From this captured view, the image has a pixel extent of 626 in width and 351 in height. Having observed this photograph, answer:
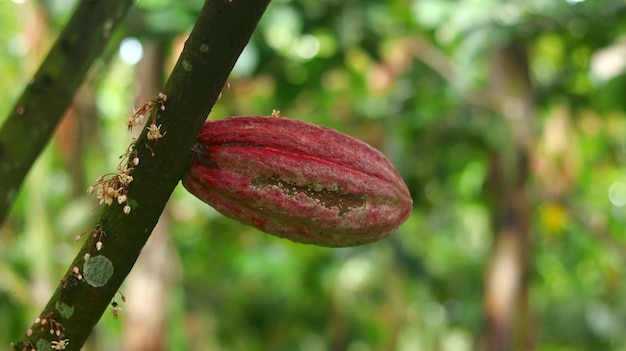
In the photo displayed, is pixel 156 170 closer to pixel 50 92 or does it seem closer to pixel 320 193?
pixel 320 193

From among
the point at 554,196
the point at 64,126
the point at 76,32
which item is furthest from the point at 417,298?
the point at 76,32

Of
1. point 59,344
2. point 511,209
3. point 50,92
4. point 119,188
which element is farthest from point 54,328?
point 511,209

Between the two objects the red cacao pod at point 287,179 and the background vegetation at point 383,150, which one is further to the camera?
the background vegetation at point 383,150

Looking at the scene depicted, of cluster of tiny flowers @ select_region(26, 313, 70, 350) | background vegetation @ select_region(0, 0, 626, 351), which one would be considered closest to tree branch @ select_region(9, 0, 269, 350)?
cluster of tiny flowers @ select_region(26, 313, 70, 350)

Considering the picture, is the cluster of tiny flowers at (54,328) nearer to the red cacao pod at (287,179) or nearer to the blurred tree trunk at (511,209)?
the red cacao pod at (287,179)

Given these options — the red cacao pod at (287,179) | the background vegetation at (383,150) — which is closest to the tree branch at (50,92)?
the red cacao pod at (287,179)

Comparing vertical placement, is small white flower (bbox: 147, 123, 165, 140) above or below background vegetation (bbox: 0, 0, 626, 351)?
below

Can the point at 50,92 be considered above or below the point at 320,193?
above

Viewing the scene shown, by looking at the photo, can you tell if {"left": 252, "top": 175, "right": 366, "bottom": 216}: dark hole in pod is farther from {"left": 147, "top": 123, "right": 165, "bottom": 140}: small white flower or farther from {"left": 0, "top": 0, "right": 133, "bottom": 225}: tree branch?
{"left": 0, "top": 0, "right": 133, "bottom": 225}: tree branch
